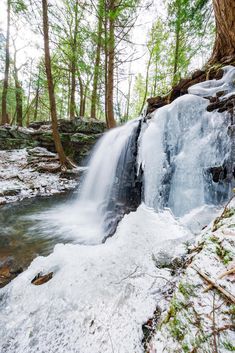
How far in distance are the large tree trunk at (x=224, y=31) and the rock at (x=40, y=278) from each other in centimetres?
532

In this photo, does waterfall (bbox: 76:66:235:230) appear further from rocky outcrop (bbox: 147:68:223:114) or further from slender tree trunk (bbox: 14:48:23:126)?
slender tree trunk (bbox: 14:48:23:126)

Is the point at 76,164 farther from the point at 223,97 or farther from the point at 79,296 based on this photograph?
the point at 79,296

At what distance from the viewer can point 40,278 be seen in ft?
6.90

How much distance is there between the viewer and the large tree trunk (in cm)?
378

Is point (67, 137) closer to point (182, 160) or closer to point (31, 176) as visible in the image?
point (31, 176)

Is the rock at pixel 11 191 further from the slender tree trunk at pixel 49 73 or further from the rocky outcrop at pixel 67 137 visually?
the rocky outcrop at pixel 67 137

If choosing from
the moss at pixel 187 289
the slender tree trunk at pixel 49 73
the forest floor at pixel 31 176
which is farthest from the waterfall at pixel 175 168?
the slender tree trunk at pixel 49 73

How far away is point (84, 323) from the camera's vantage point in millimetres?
1470

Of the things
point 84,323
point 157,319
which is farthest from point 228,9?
point 84,323

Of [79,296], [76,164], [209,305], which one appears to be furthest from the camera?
[76,164]

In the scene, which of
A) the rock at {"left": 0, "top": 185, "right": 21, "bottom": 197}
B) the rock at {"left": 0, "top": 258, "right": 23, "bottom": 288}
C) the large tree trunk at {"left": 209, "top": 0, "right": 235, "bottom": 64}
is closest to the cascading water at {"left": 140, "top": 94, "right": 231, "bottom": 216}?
the large tree trunk at {"left": 209, "top": 0, "right": 235, "bottom": 64}

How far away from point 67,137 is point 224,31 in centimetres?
706

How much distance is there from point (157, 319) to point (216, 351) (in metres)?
0.54

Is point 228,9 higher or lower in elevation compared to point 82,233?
higher
